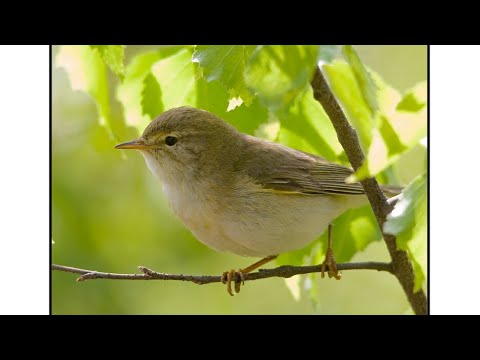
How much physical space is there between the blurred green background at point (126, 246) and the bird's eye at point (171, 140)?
0.70 m

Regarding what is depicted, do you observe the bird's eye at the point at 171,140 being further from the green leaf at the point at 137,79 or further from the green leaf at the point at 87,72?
the green leaf at the point at 87,72

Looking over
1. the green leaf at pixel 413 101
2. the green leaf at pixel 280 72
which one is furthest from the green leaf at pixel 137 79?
the green leaf at pixel 413 101

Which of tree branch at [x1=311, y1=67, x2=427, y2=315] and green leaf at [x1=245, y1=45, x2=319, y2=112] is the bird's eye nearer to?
tree branch at [x1=311, y1=67, x2=427, y2=315]

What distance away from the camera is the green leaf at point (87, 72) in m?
2.69

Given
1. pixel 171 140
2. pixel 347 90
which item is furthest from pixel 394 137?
pixel 171 140

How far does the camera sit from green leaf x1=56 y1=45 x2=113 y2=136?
2.69 metres

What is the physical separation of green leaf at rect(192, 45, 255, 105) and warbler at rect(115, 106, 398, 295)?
1.06 meters

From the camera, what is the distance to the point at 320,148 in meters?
3.21

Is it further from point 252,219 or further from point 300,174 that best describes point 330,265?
point 300,174
